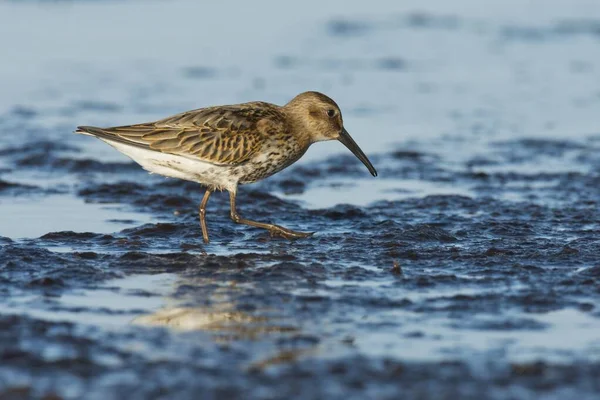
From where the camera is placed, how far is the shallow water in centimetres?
593

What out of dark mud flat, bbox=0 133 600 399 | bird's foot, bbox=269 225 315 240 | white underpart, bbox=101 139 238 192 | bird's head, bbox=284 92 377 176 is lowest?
dark mud flat, bbox=0 133 600 399

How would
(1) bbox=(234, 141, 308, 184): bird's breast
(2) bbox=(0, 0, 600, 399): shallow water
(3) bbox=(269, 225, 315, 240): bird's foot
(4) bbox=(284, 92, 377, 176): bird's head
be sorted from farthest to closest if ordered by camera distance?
(4) bbox=(284, 92, 377, 176): bird's head < (1) bbox=(234, 141, 308, 184): bird's breast < (3) bbox=(269, 225, 315, 240): bird's foot < (2) bbox=(0, 0, 600, 399): shallow water

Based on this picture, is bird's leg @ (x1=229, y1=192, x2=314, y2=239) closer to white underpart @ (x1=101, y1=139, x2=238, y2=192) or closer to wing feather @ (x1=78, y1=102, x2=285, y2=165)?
white underpart @ (x1=101, y1=139, x2=238, y2=192)

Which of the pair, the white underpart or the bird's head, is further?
the bird's head

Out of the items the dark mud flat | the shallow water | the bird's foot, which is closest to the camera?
the dark mud flat

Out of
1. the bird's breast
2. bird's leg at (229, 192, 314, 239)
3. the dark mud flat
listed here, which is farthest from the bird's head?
bird's leg at (229, 192, 314, 239)

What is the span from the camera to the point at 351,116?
14742 millimetres

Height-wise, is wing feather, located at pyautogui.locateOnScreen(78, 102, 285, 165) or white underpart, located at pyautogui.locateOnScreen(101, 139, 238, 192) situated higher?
wing feather, located at pyautogui.locateOnScreen(78, 102, 285, 165)

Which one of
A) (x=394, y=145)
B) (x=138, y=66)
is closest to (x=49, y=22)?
(x=138, y=66)

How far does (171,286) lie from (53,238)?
1812 mm

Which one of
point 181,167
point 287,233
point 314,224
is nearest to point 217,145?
point 181,167

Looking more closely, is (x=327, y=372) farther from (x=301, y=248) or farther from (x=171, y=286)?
(x=301, y=248)

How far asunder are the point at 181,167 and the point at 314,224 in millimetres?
1436

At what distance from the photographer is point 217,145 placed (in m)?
9.37
